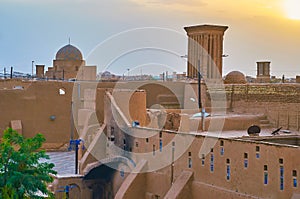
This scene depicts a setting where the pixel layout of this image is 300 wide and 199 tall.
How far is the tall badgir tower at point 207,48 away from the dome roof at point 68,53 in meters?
9.01

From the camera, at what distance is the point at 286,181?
14.8 meters

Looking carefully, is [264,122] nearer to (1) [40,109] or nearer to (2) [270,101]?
(2) [270,101]

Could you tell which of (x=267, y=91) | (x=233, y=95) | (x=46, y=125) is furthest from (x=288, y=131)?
(x=46, y=125)

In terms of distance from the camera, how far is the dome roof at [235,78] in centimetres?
3161

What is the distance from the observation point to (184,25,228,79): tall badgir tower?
31.7 m

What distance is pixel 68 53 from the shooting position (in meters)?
39.2

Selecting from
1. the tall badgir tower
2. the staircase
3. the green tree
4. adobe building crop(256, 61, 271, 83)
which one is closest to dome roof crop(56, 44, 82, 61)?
the tall badgir tower

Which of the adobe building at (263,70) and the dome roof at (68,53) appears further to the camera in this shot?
the dome roof at (68,53)

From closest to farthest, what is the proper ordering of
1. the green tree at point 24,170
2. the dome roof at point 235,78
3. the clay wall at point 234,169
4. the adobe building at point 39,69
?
1. the clay wall at point 234,169
2. the green tree at point 24,170
3. the dome roof at point 235,78
4. the adobe building at point 39,69

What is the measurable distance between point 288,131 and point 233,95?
218 inches

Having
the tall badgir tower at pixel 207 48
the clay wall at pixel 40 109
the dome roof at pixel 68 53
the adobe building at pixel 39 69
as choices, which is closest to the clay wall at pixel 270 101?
the tall badgir tower at pixel 207 48

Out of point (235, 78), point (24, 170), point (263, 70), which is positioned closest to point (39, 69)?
point (235, 78)

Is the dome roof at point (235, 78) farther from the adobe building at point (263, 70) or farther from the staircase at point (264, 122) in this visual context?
the staircase at point (264, 122)

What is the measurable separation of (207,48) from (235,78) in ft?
7.05
